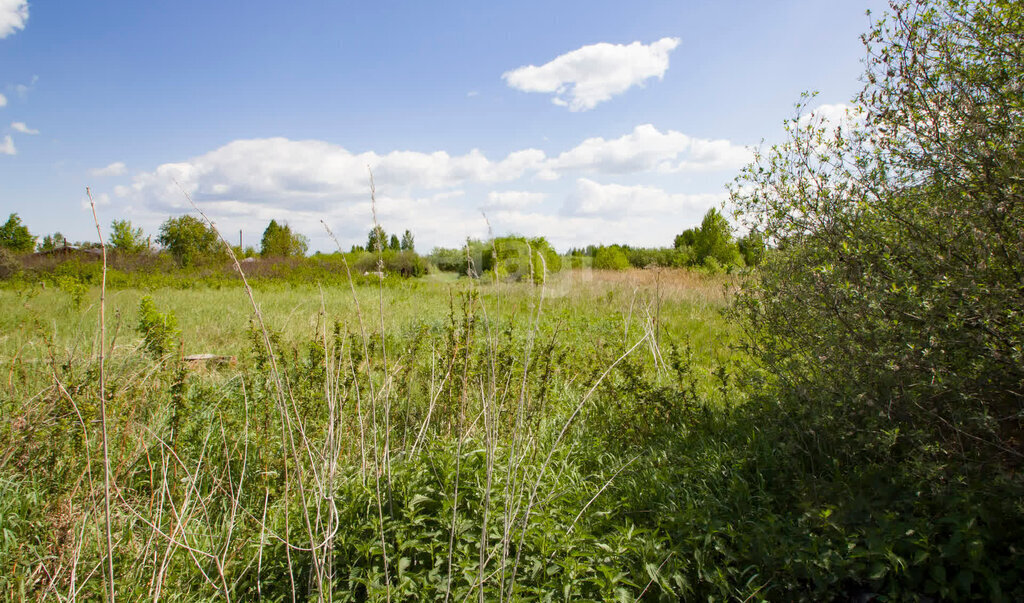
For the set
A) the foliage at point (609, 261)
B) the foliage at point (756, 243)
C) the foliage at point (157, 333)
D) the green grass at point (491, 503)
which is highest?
the foliage at point (609, 261)

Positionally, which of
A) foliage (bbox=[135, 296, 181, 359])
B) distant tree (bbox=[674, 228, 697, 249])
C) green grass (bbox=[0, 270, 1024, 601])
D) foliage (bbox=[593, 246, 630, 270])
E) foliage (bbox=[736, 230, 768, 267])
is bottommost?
green grass (bbox=[0, 270, 1024, 601])

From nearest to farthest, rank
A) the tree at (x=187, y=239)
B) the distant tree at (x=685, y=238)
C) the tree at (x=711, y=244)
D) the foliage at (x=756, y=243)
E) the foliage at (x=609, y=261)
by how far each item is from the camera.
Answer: the foliage at (x=756, y=243)
the tree at (x=711, y=244)
the tree at (x=187, y=239)
the foliage at (x=609, y=261)
the distant tree at (x=685, y=238)

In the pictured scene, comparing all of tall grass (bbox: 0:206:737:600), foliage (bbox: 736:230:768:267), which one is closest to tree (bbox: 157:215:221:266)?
tall grass (bbox: 0:206:737:600)

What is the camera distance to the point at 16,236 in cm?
2620

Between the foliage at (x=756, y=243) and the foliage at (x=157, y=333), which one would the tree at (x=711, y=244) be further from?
the foliage at (x=157, y=333)

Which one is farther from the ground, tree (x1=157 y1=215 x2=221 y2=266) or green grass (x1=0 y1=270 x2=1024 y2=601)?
tree (x1=157 y1=215 x2=221 y2=266)

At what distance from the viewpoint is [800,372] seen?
3.15m

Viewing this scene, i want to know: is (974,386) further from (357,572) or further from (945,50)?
(357,572)

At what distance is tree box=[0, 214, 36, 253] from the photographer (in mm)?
25703

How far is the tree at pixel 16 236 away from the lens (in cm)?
2570

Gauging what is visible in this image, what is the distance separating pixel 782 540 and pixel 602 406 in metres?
2.20

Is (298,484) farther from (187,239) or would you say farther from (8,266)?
(187,239)

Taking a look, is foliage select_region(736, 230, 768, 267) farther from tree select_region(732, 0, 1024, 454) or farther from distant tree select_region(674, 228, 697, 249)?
distant tree select_region(674, 228, 697, 249)

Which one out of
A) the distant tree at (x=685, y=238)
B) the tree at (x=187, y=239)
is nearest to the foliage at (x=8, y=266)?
the tree at (x=187, y=239)
